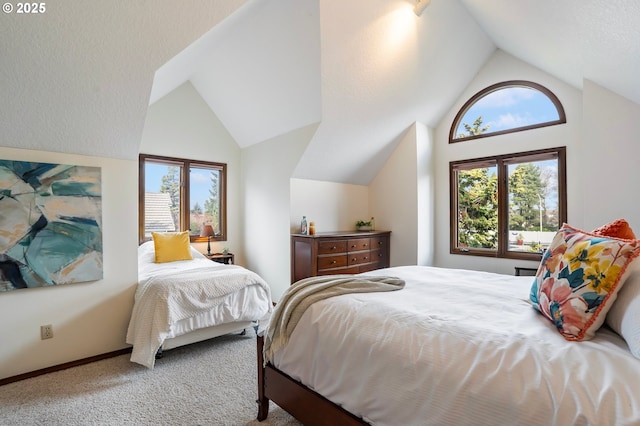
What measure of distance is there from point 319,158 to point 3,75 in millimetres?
2941

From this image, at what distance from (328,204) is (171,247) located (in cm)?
215

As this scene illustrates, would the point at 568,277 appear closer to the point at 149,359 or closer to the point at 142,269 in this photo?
the point at 149,359

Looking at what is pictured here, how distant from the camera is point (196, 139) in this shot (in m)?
4.62

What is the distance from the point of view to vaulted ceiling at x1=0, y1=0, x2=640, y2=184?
6.92 ft

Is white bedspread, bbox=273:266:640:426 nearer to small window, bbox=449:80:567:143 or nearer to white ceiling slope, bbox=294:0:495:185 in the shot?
white ceiling slope, bbox=294:0:495:185

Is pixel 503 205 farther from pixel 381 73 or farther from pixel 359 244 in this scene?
pixel 381 73

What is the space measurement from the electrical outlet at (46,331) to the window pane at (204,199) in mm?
2124

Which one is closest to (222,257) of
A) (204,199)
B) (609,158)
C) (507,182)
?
(204,199)

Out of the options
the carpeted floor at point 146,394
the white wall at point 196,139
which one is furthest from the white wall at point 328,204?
the carpeted floor at point 146,394

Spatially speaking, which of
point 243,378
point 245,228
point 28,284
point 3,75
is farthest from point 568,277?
point 245,228

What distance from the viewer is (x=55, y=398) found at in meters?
2.20

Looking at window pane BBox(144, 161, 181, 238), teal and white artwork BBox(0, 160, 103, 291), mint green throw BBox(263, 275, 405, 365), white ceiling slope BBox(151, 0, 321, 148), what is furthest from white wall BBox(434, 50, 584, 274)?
teal and white artwork BBox(0, 160, 103, 291)

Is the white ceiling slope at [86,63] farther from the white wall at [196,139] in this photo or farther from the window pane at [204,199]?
the window pane at [204,199]

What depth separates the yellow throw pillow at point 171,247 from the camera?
149 inches
